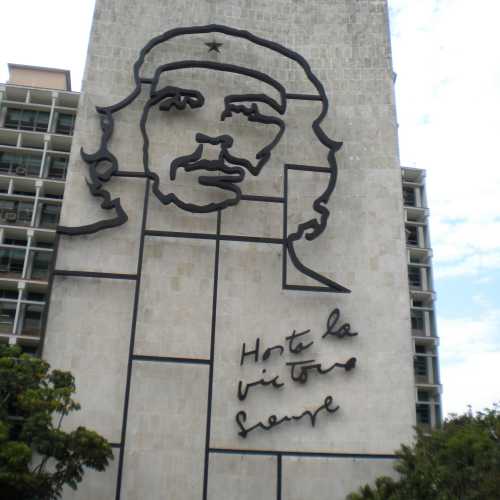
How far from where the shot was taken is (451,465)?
1177cm

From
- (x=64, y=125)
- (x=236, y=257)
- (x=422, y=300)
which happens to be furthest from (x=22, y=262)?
(x=422, y=300)

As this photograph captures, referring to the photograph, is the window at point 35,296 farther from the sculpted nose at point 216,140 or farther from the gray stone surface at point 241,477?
the gray stone surface at point 241,477

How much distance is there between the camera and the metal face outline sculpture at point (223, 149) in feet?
50.6

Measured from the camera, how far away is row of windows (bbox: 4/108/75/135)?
42.8 m

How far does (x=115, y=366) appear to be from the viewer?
14.3 m

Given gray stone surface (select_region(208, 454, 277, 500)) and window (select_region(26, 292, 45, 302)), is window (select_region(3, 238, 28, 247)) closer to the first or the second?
window (select_region(26, 292, 45, 302))

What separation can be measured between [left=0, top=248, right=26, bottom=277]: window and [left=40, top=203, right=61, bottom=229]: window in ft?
8.52

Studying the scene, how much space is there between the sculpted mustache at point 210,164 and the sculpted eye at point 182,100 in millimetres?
1355

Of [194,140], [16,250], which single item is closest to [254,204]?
[194,140]

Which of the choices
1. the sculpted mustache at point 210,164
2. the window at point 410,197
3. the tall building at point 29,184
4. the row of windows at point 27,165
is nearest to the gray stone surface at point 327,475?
the sculpted mustache at point 210,164

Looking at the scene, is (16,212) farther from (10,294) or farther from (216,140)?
(216,140)

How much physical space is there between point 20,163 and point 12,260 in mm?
7310

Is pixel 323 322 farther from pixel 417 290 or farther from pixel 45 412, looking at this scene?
pixel 417 290

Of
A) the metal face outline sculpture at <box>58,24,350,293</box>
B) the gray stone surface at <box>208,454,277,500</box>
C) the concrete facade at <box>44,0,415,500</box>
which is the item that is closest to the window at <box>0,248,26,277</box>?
the concrete facade at <box>44,0,415,500</box>
